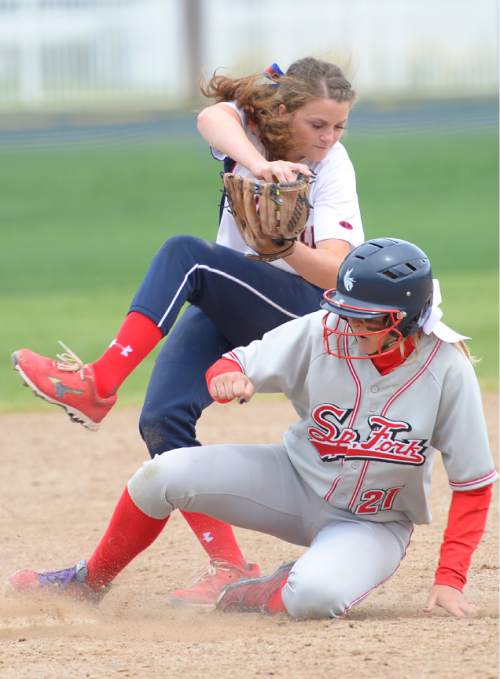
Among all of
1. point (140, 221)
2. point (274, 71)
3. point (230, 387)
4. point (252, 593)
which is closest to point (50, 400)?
point (230, 387)

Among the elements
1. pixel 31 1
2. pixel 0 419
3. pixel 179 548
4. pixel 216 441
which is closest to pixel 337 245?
pixel 179 548

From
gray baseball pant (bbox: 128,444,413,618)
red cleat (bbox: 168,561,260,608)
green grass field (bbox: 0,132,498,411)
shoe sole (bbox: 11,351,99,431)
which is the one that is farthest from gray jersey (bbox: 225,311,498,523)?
green grass field (bbox: 0,132,498,411)

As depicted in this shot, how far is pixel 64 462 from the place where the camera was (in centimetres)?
613

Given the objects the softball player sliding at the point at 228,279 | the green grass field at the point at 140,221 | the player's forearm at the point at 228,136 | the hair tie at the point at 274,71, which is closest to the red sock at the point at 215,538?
the softball player sliding at the point at 228,279

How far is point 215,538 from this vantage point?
4.09m

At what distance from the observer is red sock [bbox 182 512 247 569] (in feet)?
13.4

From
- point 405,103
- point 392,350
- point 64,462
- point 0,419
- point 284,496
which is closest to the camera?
point 392,350

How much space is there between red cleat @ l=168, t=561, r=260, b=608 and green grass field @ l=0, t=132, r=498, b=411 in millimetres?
3599

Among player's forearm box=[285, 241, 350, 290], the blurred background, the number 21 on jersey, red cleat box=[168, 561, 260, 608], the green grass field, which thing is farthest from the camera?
the blurred background

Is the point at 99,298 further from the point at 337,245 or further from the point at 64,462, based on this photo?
the point at 337,245

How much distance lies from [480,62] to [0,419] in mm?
24560

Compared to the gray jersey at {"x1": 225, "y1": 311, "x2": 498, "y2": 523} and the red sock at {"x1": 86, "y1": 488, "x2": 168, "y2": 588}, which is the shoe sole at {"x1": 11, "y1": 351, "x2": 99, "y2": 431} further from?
the gray jersey at {"x1": 225, "y1": 311, "x2": 498, "y2": 523}

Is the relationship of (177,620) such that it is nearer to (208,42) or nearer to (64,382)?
(64,382)

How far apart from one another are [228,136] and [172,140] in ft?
68.8
